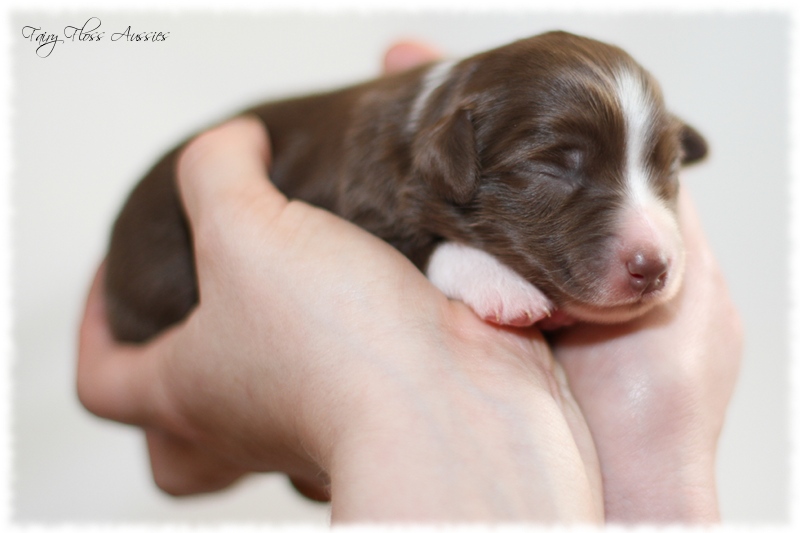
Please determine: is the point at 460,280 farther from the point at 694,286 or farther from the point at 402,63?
the point at 402,63

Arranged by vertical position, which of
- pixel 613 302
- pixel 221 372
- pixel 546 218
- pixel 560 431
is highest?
pixel 546 218

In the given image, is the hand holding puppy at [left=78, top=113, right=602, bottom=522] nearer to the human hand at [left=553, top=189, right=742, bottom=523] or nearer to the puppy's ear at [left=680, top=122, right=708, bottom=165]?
the human hand at [left=553, top=189, right=742, bottom=523]

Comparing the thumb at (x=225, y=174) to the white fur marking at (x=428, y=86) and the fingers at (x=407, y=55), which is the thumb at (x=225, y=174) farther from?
the fingers at (x=407, y=55)

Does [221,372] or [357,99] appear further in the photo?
[357,99]

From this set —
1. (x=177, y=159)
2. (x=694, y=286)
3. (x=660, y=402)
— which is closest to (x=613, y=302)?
(x=660, y=402)

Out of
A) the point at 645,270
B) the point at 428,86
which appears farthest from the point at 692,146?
the point at 428,86

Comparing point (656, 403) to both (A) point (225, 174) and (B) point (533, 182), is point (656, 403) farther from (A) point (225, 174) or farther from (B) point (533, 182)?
(A) point (225, 174)
